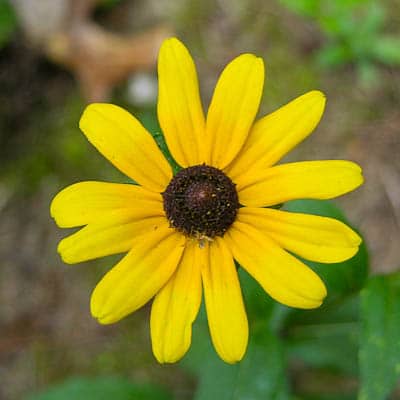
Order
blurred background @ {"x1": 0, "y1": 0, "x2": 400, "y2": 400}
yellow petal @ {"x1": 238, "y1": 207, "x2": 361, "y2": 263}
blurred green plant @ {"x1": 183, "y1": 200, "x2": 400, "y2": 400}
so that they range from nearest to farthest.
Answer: yellow petal @ {"x1": 238, "y1": 207, "x2": 361, "y2": 263} < blurred green plant @ {"x1": 183, "y1": 200, "x2": 400, "y2": 400} < blurred background @ {"x1": 0, "y1": 0, "x2": 400, "y2": 400}

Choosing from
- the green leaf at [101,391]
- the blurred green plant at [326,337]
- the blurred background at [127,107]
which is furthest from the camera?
the blurred background at [127,107]

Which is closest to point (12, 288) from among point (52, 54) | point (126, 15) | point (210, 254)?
point (52, 54)

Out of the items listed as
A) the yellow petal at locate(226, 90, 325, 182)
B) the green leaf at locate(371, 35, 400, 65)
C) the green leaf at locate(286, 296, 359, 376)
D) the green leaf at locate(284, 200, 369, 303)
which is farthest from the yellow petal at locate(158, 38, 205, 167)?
the green leaf at locate(371, 35, 400, 65)

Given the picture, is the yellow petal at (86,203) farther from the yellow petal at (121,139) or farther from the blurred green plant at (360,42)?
the blurred green plant at (360,42)

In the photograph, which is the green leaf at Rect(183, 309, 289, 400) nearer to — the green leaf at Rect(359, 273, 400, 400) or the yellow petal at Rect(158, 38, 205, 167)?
the green leaf at Rect(359, 273, 400, 400)

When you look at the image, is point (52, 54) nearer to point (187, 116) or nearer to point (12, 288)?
point (12, 288)

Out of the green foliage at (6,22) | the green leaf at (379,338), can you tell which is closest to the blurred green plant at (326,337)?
the green leaf at (379,338)

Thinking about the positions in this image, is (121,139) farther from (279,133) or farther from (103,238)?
Answer: (279,133)
